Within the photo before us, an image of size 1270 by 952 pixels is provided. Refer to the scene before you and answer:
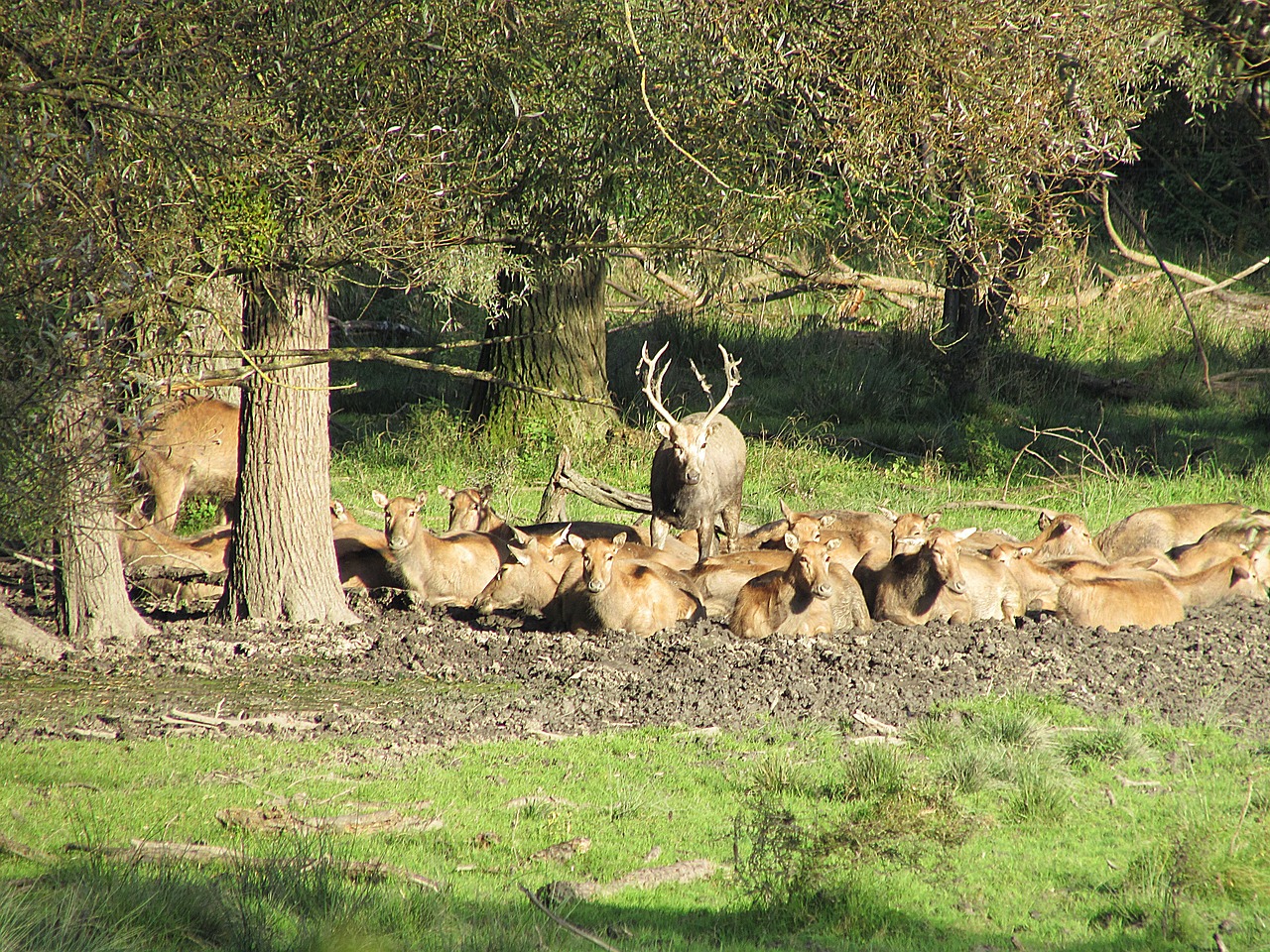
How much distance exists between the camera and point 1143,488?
15.9m

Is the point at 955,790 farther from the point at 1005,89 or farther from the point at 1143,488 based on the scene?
the point at 1143,488

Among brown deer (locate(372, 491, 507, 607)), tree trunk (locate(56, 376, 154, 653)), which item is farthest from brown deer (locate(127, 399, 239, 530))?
tree trunk (locate(56, 376, 154, 653))

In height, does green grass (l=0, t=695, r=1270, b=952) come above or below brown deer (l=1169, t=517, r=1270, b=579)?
below

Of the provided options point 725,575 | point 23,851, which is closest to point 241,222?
point 23,851

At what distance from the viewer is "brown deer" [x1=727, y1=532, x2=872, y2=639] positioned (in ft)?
33.7

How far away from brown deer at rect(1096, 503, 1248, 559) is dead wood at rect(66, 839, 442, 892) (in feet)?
30.2

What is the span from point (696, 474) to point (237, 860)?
24.6ft

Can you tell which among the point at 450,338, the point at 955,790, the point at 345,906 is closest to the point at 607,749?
the point at 955,790

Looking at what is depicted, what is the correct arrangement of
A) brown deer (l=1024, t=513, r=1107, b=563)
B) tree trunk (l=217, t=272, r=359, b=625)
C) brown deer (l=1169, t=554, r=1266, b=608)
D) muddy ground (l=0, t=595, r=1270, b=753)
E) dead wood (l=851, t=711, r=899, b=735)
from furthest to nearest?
1. brown deer (l=1024, t=513, r=1107, b=563)
2. brown deer (l=1169, t=554, r=1266, b=608)
3. tree trunk (l=217, t=272, r=359, b=625)
4. muddy ground (l=0, t=595, r=1270, b=753)
5. dead wood (l=851, t=711, r=899, b=735)

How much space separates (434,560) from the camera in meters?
11.9

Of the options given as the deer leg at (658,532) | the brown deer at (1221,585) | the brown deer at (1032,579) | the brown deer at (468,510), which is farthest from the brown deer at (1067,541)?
the brown deer at (468,510)

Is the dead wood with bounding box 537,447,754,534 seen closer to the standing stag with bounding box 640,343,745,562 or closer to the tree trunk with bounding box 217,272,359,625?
the standing stag with bounding box 640,343,745,562

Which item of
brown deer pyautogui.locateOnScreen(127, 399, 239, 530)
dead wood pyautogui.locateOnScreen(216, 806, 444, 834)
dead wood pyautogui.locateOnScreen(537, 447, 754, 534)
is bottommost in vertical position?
dead wood pyautogui.locateOnScreen(216, 806, 444, 834)

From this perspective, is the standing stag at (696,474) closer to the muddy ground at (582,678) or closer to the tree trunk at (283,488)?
the muddy ground at (582,678)
